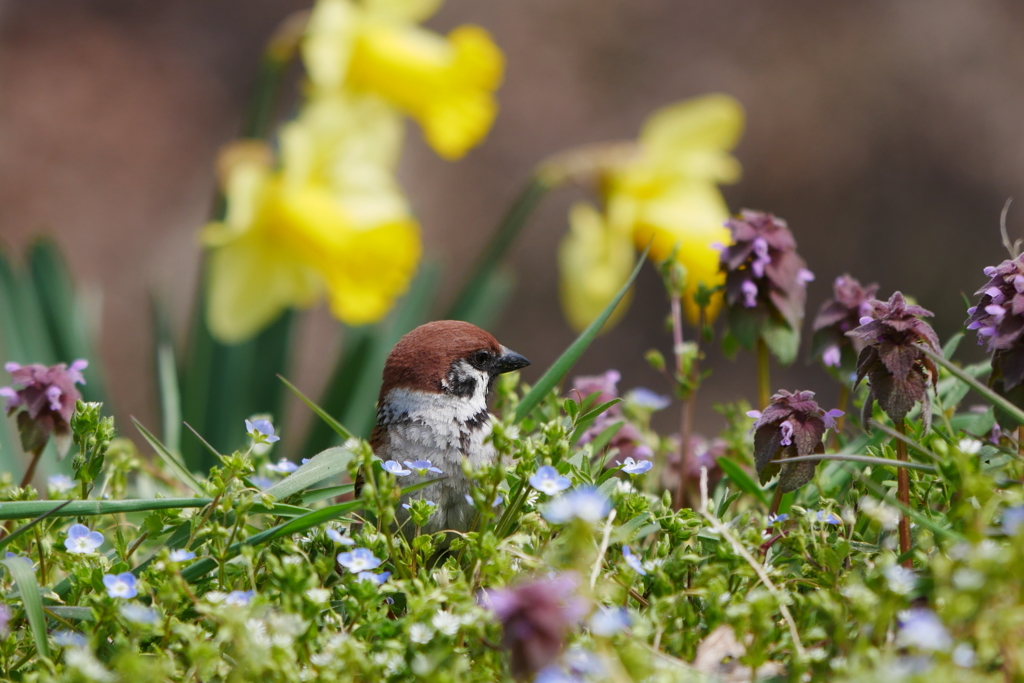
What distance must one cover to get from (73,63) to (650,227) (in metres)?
4.20

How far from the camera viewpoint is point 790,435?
999 mm

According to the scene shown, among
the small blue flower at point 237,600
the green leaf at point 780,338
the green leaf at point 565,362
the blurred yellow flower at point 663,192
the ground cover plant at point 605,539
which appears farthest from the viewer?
the blurred yellow flower at point 663,192

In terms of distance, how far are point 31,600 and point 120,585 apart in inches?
3.2

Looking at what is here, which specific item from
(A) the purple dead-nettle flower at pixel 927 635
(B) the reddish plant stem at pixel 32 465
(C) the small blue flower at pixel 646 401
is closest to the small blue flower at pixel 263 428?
(B) the reddish plant stem at pixel 32 465

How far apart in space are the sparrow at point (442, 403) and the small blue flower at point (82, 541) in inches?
15.7

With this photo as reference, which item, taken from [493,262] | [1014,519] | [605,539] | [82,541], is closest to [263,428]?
[82,541]

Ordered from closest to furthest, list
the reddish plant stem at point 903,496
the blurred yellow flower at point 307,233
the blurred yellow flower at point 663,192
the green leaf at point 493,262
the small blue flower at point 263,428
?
the reddish plant stem at point 903,496 → the small blue flower at point 263,428 → the blurred yellow flower at point 307,233 → the blurred yellow flower at point 663,192 → the green leaf at point 493,262

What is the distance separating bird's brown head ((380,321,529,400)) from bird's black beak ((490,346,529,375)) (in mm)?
30

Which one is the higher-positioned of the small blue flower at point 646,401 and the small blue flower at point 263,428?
the small blue flower at point 263,428

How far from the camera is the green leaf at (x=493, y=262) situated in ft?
7.44

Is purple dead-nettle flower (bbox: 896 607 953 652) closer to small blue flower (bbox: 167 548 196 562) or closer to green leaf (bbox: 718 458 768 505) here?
green leaf (bbox: 718 458 768 505)

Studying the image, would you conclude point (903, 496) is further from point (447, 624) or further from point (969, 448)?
point (447, 624)

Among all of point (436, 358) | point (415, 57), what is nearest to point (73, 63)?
point (415, 57)

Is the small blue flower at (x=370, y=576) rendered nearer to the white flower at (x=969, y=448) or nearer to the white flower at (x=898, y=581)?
the white flower at (x=898, y=581)
